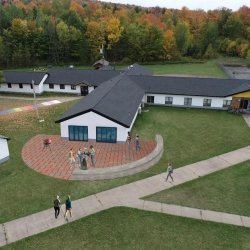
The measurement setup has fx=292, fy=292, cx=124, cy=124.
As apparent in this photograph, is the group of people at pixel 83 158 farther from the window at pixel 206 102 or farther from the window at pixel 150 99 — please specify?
the window at pixel 206 102

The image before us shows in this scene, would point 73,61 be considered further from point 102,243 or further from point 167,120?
point 102,243

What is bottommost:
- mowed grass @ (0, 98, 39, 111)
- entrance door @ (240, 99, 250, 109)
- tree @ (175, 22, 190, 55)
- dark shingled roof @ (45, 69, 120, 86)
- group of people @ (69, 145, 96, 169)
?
mowed grass @ (0, 98, 39, 111)

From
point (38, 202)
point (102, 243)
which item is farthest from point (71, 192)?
point (102, 243)

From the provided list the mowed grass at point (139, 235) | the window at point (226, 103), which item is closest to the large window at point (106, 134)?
the mowed grass at point (139, 235)

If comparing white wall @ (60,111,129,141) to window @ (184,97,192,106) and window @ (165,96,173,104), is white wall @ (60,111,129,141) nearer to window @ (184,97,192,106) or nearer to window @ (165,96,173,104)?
window @ (165,96,173,104)

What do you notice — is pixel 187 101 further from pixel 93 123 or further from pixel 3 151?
pixel 3 151

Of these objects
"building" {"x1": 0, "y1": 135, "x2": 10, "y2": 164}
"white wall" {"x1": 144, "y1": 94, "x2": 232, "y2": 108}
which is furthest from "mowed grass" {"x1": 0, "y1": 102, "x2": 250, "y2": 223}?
"white wall" {"x1": 144, "y1": 94, "x2": 232, "y2": 108}
